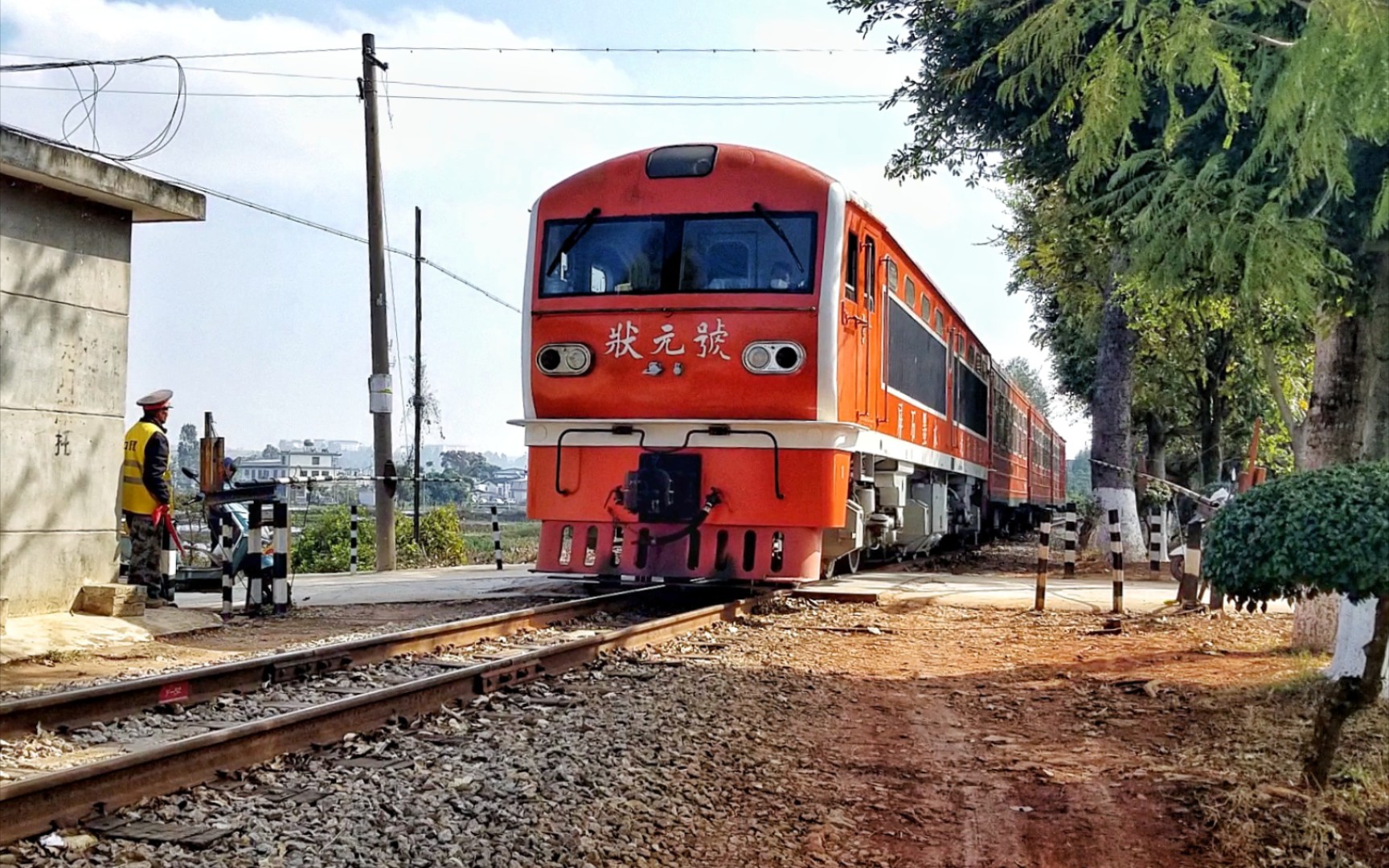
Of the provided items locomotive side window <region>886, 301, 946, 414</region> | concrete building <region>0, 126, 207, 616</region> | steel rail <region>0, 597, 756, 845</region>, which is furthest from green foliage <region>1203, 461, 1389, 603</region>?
concrete building <region>0, 126, 207, 616</region>

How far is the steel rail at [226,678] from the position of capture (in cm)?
561

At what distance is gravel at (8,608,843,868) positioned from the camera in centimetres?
396

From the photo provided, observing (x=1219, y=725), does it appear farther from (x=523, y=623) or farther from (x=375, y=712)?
(x=523, y=623)

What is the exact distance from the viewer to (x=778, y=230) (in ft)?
33.6

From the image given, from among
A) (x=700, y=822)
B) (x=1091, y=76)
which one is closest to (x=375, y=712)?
(x=700, y=822)

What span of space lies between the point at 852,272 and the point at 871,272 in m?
0.60

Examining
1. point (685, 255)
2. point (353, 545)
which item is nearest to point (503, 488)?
point (353, 545)

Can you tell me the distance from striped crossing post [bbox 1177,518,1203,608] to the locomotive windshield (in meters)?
4.19

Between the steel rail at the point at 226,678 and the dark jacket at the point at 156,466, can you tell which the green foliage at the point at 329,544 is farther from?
the steel rail at the point at 226,678

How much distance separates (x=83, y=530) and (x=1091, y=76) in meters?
7.58

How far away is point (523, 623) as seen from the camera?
930 centimetres

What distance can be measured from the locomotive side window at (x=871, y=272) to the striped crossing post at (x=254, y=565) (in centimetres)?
557

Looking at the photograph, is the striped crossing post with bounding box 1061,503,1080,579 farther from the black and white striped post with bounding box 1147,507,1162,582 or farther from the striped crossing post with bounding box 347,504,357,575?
the striped crossing post with bounding box 347,504,357,575

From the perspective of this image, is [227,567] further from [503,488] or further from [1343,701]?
[503,488]
